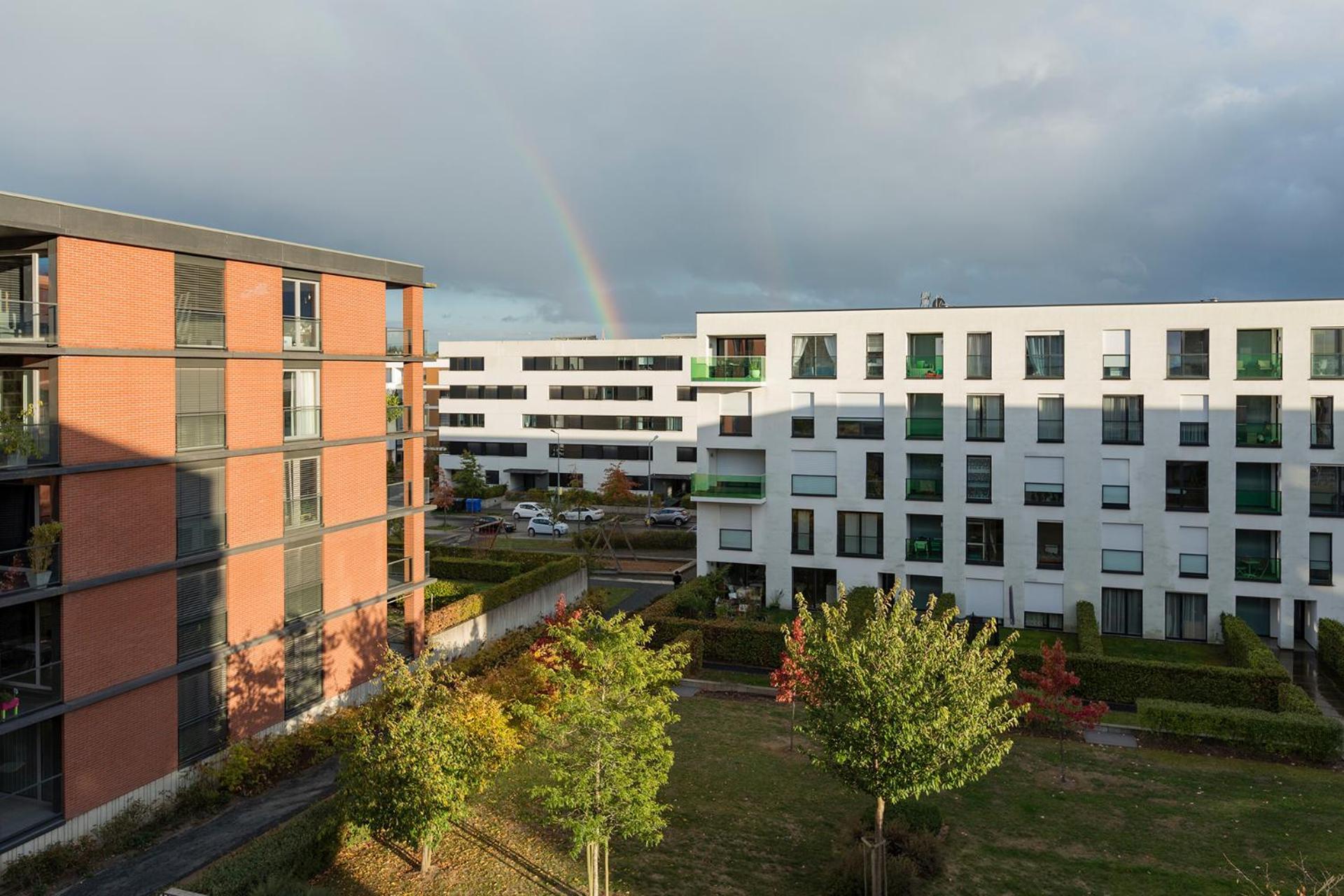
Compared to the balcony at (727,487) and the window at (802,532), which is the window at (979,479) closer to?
the window at (802,532)

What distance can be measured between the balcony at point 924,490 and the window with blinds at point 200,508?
83.7ft

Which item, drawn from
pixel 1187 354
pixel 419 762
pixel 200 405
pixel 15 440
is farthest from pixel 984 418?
pixel 15 440

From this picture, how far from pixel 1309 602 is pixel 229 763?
120ft

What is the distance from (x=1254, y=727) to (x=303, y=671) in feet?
83.8

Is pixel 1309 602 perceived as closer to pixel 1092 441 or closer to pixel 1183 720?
pixel 1092 441

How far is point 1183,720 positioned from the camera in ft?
76.8

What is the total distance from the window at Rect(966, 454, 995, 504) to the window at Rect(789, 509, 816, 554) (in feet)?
21.4

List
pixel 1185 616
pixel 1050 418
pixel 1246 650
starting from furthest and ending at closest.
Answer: pixel 1050 418
pixel 1185 616
pixel 1246 650

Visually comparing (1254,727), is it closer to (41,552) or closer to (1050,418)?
(1050,418)

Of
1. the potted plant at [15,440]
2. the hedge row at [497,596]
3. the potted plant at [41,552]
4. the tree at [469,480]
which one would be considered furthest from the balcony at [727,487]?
the tree at [469,480]

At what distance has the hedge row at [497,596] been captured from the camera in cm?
3053

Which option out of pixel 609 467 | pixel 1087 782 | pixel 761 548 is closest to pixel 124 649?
pixel 1087 782

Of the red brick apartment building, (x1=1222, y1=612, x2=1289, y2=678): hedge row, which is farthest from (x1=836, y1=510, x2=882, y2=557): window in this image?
the red brick apartment building

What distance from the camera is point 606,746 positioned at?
1441 centimetres
